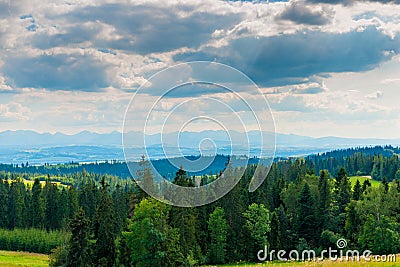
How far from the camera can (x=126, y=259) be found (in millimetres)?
60938

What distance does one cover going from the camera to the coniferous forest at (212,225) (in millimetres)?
55875

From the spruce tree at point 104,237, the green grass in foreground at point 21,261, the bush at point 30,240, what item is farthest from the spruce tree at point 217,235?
the bush at point 30,240

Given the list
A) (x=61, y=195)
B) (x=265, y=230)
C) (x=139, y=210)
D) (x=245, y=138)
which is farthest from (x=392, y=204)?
(x=61, y=195)

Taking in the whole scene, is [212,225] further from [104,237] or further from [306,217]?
[104,237]

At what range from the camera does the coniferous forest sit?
55.9m

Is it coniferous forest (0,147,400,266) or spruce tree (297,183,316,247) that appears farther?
spruce tree (297,183,316,247)

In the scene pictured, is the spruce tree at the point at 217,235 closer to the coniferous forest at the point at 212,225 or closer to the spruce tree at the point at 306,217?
the coniferous forest at the point at 212,225

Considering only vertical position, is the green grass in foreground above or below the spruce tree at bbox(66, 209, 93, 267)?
below

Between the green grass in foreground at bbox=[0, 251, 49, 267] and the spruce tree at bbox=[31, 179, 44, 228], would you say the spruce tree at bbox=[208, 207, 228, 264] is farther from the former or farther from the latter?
the spruce tree at bbox=[31, 179, 44, 228]

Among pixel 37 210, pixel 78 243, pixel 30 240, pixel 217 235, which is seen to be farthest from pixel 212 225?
pixel 37 210

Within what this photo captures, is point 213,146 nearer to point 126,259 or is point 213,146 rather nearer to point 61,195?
point 126,259

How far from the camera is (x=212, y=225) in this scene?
7906cm

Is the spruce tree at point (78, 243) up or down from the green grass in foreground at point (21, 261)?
up

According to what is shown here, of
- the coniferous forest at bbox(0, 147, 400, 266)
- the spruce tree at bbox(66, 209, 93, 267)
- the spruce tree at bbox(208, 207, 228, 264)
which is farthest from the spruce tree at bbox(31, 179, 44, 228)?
the spruce tree at bbox(66, 209, 93, 267)
